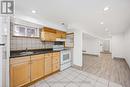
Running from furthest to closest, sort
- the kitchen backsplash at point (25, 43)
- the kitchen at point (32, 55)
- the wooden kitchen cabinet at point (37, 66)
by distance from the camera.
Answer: the kitchen backsplash at point (25, 43) → the wooden kitchen cabinet at point (37, 66) → the kitchen at point (32, 55)

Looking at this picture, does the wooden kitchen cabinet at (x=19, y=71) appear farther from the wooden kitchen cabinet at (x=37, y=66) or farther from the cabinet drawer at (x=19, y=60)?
→ the wooden kitchen cabinet at (x=37, y=66)

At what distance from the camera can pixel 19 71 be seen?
2.45 metres

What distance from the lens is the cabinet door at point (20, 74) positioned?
7.51 ft

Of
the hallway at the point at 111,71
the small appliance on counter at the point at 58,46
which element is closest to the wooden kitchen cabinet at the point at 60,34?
the small appliance on counter at the point at 58,46

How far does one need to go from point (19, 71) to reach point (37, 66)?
0.66 meters

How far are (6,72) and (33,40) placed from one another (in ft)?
5.69

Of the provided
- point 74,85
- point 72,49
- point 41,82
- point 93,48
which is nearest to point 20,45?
point 41,82

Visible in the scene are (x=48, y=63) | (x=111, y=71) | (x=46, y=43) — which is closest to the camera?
(x=48, y=63)

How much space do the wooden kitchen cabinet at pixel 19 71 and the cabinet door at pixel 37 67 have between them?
19 centimetres

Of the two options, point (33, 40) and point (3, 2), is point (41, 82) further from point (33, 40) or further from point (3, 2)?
point (3, 2)

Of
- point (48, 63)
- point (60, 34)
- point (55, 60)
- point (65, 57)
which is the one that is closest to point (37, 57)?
point (48, 63)

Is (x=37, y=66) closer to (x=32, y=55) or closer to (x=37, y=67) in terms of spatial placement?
(x=37, y=67)

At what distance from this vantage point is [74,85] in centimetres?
283

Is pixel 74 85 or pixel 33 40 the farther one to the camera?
pixel 33 40
